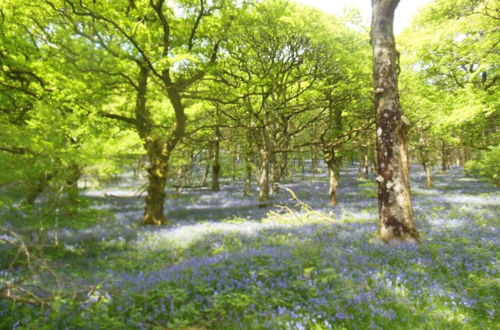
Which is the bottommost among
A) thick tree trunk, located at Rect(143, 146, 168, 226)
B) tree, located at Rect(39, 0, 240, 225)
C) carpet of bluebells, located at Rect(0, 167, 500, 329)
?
carpet of bluebells, located at Rect(0, 167, 500, 329)

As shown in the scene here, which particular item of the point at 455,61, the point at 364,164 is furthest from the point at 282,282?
the point at 364,164

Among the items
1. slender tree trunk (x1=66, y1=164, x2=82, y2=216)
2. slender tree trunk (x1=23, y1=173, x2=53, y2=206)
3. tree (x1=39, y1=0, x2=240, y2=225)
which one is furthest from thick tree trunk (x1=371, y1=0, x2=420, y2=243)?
slender tree trunk (x1=23, y1=173, x2=53, y2=206)

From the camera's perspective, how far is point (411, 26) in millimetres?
23938

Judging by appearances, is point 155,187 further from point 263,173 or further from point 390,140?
point 390,140

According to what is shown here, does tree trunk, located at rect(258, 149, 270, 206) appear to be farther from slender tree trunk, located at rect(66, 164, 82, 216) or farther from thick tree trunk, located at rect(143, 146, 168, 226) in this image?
slender tree trunk, located at rect(66, 164, 82, 216)

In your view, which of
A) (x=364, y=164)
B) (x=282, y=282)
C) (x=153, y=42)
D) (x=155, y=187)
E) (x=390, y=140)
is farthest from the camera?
(x=364, y=164)

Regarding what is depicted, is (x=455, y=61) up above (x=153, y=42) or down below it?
above

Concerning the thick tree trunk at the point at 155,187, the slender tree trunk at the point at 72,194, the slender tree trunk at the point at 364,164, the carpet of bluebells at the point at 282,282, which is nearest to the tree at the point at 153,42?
the thick tree trunk at the point at 155,187

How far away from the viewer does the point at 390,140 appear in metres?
7.57

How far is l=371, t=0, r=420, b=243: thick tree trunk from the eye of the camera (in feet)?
24.7

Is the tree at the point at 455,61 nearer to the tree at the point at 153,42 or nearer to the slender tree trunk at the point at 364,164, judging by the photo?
the tree at the point at 153,42

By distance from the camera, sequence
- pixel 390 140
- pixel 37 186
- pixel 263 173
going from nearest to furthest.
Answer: pixel 390 140
pixel 37 186
pixel 263 173

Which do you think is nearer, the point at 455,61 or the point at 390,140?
the point at 390,140

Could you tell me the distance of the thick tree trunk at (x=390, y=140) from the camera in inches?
296
